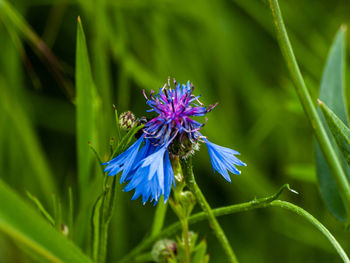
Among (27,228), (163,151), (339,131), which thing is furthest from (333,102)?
(27,228)

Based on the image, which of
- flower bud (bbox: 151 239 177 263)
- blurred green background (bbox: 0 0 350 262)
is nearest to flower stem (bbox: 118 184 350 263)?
flower bud (bbox: 151 239 177 263)

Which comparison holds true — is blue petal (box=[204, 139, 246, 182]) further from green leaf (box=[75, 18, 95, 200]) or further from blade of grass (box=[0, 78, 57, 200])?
blade of grass (box=[0, 78, 57, 200])

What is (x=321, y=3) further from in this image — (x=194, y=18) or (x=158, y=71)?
(x=158, y=71)

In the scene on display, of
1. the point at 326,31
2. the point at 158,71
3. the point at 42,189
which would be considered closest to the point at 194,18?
the point at 158,71

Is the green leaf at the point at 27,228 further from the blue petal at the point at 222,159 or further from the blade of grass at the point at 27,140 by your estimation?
the blade of grass at the point at 27,140

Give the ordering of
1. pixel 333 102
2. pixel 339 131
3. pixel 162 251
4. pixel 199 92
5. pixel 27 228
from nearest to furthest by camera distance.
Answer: pixel 27 228 → pixel 339 131 → pixel 162 251 → pixel 333 102 → pixel 199 92

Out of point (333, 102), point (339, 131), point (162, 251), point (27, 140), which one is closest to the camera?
point (339, 131)

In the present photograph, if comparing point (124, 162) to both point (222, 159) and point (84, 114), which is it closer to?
point (222, 159)
